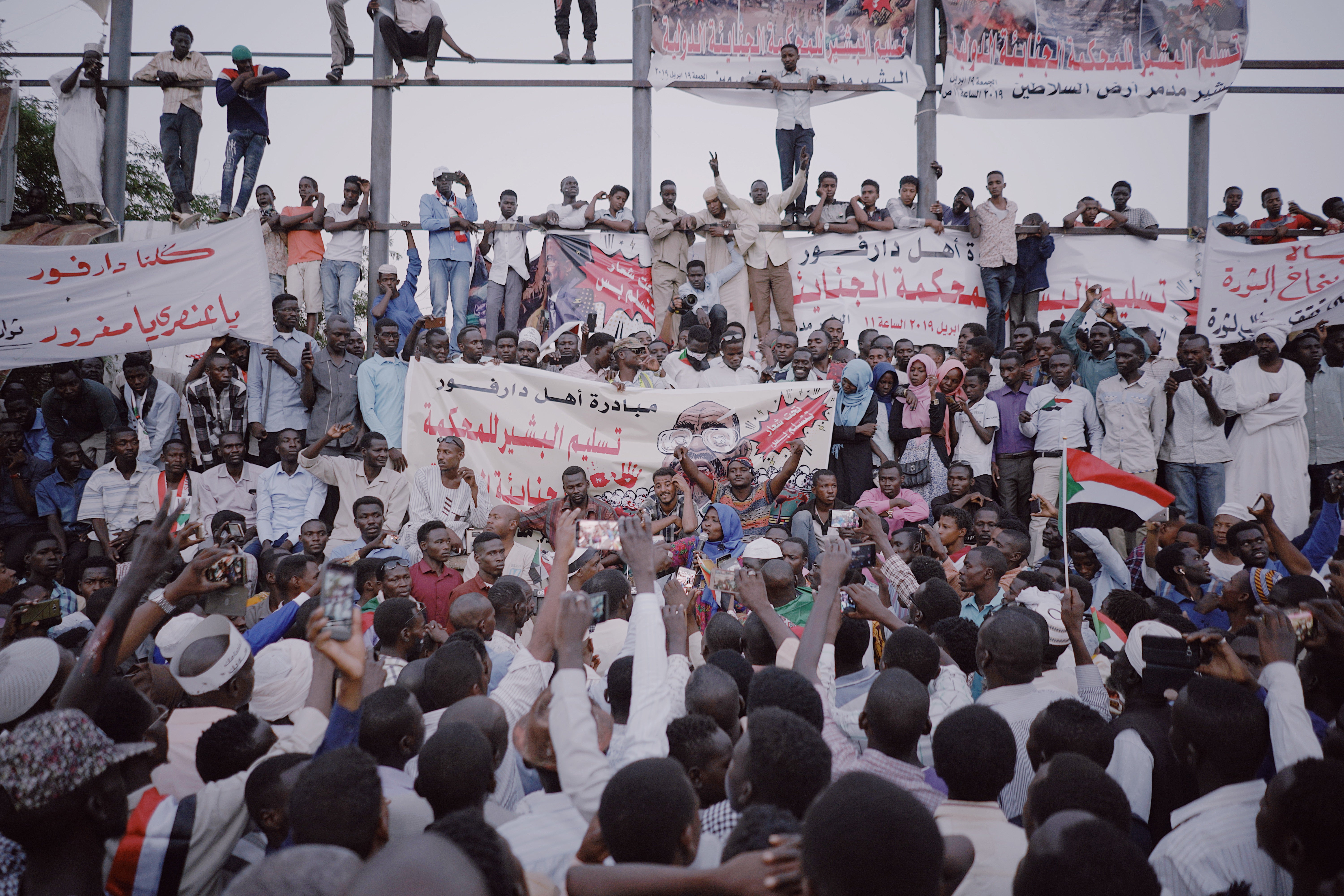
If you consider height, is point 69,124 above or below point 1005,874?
above

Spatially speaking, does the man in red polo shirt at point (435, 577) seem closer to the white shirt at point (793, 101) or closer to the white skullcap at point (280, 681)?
A: the white skullcap at point (280, 681)

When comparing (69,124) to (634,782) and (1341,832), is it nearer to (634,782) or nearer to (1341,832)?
(634,782)

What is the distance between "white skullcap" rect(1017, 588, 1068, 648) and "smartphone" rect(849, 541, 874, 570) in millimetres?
852

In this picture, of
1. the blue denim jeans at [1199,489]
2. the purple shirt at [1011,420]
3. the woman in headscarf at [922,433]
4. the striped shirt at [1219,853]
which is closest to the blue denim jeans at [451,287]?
the woman in headscarf at [922,433]

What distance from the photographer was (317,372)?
864 cm

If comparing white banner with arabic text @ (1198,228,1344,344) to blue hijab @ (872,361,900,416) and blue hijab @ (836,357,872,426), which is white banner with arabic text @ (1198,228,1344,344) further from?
blue hijab @ (836,357,872,426)

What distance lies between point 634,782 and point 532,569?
492cm

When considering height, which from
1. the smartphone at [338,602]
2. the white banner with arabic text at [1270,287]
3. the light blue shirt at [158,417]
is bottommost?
the smartphone at [338,602]

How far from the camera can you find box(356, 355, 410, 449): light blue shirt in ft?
27.9

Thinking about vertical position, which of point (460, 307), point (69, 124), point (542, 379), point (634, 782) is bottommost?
point (634, 782)

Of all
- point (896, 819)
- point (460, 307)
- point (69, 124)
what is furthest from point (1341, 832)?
point (69, 124)

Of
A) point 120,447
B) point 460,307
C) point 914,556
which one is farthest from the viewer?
point 460,307

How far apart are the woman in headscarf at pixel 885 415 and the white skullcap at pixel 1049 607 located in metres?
3.67

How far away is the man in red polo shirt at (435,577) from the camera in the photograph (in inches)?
228
